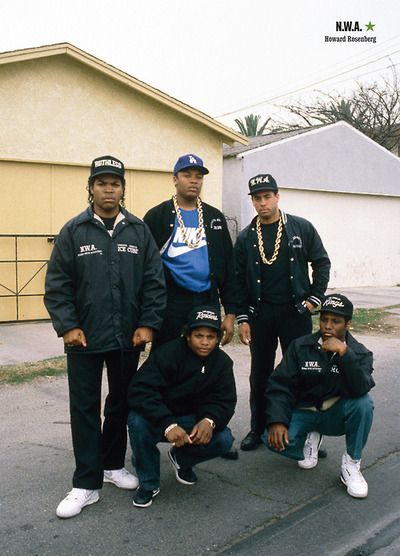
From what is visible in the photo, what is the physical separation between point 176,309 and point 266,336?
0.88 m

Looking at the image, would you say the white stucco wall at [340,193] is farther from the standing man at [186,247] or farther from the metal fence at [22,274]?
the standing man at [186,247]

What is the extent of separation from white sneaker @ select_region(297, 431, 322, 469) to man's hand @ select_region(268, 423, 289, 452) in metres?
0.44

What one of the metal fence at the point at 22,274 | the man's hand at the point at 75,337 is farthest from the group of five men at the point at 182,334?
the metal fence at the point at 22,274

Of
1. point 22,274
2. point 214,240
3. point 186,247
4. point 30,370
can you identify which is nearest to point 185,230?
point 186,247

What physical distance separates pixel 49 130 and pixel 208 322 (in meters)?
7.40

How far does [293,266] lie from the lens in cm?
463

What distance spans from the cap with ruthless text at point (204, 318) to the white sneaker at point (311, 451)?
3.54 feet

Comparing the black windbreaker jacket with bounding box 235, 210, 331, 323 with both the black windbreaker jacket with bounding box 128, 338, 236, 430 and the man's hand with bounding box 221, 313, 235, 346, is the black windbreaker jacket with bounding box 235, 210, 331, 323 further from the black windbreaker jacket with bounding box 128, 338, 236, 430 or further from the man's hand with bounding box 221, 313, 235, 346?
the black windbreaker jacket with bounding box 128, 338, 236, 430

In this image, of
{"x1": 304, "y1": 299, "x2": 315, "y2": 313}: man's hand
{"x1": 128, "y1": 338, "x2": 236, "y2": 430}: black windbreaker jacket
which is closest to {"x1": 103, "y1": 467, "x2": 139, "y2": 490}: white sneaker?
{"x1": 128, "y1": 338, "x2": 236, "y2": 430}: black windbreaker jacket

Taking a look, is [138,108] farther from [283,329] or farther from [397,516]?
[397,516]

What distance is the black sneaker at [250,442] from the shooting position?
4793 mm

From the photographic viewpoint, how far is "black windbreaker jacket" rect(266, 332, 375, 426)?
4.09 meters

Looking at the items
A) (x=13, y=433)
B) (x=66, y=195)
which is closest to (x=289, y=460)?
(x=13, y=433)

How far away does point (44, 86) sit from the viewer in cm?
1032
